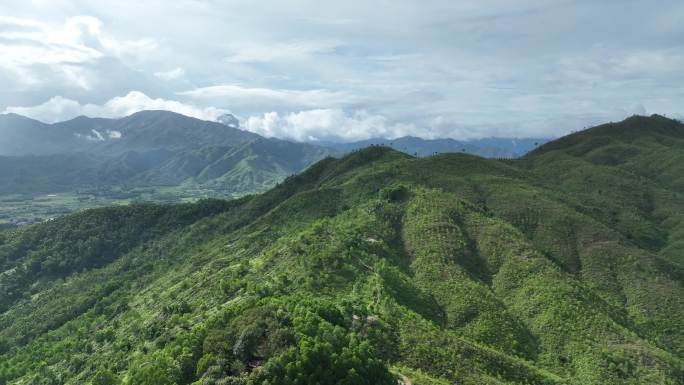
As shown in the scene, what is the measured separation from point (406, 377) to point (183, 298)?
295 feet

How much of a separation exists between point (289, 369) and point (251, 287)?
173 ft

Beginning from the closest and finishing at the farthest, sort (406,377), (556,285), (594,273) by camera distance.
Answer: (406,377)
(556,285)
(594,273)

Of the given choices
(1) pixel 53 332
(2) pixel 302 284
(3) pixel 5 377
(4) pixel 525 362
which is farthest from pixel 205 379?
(1) pixel 53 332

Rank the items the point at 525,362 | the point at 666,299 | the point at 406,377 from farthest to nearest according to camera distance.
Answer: the point at 666,299 → the point at 525,362 → the point at 406,377

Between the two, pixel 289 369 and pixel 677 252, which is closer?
pixel 289 369

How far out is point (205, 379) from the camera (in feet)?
240

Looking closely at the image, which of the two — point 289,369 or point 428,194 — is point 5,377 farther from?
point 428,194

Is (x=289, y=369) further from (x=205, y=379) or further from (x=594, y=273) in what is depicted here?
(x=594, y=273)

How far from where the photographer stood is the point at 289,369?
231 feet

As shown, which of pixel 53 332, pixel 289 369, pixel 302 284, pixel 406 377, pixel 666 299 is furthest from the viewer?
pixel 53 332

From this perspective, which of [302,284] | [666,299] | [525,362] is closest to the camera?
[525,362]

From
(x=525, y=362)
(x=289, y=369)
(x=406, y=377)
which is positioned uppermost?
(x=289, y=369)

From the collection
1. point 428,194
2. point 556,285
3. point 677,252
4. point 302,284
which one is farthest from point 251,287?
point 677,252

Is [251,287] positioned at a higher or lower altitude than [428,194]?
lower
